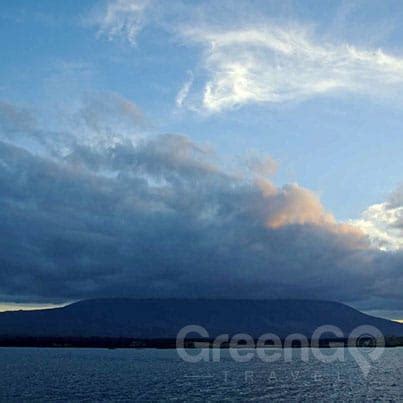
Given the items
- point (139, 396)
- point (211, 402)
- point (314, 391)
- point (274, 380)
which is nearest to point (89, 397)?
point (139, 396)

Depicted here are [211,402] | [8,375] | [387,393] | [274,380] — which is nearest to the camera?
[211,402]

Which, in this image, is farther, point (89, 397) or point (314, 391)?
point (314, 391)

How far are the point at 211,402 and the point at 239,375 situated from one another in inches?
3018

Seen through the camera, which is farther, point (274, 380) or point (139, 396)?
point (274, 380)

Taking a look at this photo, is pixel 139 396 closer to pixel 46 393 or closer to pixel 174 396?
pixel 174 396

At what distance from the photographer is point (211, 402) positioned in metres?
118

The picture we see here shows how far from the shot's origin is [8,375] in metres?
185

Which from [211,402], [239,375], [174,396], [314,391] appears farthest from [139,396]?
[239,375]

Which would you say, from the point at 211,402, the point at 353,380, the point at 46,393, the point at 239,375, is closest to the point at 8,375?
the point at 46,393

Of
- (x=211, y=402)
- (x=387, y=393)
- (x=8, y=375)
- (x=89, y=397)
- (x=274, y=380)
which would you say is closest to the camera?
(x=211, y=402)

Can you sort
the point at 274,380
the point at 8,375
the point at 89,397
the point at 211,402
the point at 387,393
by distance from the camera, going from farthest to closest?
the point at 8,375 → the point at 274,380 → the point at 387,393 → the point at 89,397 → the point at 211,402

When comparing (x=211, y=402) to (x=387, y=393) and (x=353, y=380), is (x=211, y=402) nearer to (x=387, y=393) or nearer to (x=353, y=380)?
(x=387, y=393)

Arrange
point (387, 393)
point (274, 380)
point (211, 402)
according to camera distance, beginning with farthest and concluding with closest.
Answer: point (274, 380) → point (387, 393) → point (211, 402)

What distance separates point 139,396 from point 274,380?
58467 mm
